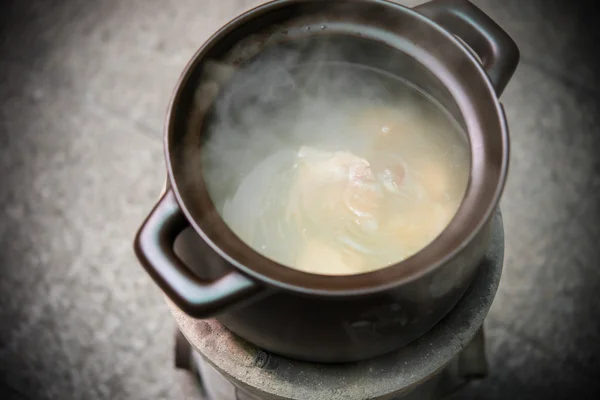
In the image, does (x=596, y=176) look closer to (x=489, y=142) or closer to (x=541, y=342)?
(x=541, y=342)

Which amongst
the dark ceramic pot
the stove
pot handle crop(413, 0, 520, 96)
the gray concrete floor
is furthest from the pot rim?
the gray concrete floor

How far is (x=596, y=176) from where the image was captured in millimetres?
2371

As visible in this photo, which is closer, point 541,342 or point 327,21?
point 327,21

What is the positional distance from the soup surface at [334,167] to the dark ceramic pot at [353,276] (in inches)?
3.2

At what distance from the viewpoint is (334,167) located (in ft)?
4.87

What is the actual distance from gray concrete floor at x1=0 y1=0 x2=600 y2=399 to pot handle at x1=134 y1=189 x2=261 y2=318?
1.16 m

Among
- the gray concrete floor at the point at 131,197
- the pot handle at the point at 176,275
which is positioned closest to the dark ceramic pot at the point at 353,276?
the pot handle at the point at 176,275

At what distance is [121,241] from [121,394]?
521 millimetres

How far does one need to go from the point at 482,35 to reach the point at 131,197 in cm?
148

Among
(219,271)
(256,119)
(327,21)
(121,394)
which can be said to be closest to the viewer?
(219,271)

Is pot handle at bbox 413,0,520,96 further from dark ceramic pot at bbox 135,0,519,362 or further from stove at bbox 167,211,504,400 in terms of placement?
stove at bbox 167,211,504,400

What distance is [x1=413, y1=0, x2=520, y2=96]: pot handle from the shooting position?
1.27 meters

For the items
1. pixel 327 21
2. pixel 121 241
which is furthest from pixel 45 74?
pixel 327 21

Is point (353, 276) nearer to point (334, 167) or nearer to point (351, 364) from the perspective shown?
point (351, 364)
